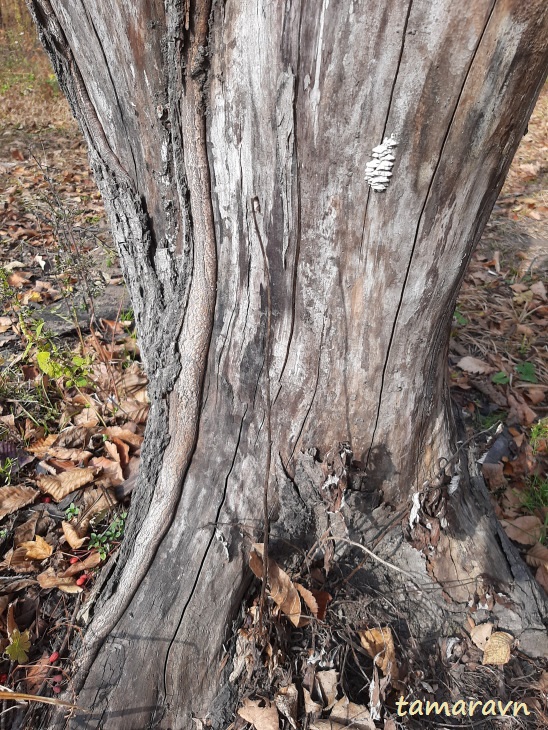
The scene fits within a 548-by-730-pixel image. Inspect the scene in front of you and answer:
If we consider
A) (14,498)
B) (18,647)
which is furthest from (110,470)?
(18,647)

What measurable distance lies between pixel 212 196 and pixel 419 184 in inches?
21.0

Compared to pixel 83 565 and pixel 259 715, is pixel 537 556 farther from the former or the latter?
pixel 83 565

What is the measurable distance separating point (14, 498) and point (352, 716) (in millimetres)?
1611

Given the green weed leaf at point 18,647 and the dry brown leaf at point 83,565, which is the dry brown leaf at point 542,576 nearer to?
the dry brown leaf at point 83,565

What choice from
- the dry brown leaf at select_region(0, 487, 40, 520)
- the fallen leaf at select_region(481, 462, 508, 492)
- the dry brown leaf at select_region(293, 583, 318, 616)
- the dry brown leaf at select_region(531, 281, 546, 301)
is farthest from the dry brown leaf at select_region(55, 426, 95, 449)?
the dry brown leaf at select_region(531, 281, 546, 301)

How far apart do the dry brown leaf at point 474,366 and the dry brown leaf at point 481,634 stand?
5.29 ft

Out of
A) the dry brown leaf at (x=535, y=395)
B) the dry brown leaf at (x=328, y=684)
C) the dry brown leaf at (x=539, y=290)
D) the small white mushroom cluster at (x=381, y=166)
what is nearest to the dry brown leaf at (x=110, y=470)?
the dry brown leaf at (x=328, y=684)

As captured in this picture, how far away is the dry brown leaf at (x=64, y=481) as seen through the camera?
84.1 inches

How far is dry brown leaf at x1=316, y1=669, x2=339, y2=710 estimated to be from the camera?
5.02ft

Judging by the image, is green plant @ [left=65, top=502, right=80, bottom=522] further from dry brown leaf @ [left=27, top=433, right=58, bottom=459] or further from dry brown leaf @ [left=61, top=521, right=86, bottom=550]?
dry brown leaf @ [left=27, top=433, right=58, bottom=459]

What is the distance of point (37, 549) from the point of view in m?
1.94

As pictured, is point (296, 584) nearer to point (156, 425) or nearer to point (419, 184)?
point (156, 425)

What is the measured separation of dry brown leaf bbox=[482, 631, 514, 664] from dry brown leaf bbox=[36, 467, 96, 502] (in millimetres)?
1761

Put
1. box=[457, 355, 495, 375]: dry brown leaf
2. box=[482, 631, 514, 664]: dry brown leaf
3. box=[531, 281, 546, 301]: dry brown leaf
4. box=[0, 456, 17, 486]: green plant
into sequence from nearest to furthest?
box=[482, 631, 514, 664]: dry brown leaf < box=[0, 456, 17, 486]: green plant < box=[457, 355, 495, 375]: dry brown leaf < box=[531, 281, 546, 301]: dry brown leaf
